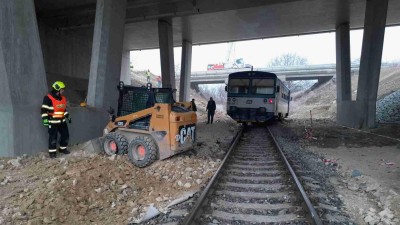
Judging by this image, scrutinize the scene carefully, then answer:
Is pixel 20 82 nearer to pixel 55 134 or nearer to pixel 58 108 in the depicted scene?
pixel 58 108

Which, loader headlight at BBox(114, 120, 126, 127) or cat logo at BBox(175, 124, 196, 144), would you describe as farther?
loader headlight at BBox(114, 120, 126, 127)

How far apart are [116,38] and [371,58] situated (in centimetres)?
1348

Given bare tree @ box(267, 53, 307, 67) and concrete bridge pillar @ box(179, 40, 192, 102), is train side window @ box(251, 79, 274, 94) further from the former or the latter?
bare tree @ box(267, 53, 307, 67)

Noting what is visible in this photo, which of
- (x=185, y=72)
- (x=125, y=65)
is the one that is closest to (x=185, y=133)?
(x=185, y=72)

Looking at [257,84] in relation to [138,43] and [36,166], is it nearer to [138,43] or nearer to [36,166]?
[36,166]

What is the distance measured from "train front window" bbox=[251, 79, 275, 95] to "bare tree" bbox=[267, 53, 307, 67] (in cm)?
8655

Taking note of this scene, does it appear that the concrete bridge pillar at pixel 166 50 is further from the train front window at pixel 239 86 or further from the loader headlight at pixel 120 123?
the loader headlight at pixel 120 123

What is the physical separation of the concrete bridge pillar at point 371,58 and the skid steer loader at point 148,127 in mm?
13325

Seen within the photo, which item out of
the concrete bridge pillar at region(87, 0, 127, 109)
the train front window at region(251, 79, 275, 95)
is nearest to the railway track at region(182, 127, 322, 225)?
the concrete bridge pillar at region(87, 0, 127, 109)

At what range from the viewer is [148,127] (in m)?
8.33

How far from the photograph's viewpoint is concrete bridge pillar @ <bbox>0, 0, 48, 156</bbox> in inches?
312

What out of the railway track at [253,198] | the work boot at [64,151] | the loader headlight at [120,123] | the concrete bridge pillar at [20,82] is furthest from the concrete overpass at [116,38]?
the railway track at [253,198]

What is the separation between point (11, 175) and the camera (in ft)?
22.7

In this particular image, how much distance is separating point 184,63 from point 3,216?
88.4 feet
